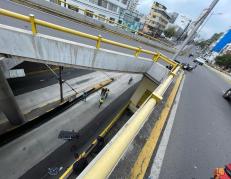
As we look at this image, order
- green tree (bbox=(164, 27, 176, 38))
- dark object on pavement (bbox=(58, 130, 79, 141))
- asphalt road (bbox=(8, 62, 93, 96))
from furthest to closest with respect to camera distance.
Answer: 1. green tree (bbox=(164, 27, 176, 38))
2. asphalt road (bbox=(8, 62, 93, 96))
3. dark object on pavement (bbox=(58, 130, 79, 141))

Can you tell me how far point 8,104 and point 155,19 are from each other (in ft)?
242

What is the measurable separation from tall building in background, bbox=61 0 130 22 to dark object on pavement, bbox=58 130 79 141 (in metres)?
23.8

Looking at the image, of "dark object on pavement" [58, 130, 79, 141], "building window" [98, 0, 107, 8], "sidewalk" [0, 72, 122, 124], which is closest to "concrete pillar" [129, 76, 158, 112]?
"dark object on pavement" [58, 130, 79, 141]

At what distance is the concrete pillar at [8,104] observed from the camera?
244 inches

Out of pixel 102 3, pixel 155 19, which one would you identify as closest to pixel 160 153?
pixel 102 3

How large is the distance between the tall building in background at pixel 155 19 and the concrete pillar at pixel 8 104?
66.7m

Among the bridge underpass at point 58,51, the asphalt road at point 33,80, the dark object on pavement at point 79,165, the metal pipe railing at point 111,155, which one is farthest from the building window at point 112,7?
the metal pipe railing at point 111,155

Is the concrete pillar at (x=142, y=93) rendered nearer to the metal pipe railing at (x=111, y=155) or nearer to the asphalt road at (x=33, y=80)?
the asphalt road at (x=33, y=80)

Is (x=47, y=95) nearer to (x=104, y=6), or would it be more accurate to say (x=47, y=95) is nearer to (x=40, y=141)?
(x=40, y=141)

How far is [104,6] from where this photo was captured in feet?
99.3

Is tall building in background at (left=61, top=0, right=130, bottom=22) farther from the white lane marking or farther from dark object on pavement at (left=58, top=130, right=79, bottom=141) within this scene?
the white lane marking

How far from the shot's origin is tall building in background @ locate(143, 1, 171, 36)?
214ft

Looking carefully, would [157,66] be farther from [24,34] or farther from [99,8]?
[99,8]

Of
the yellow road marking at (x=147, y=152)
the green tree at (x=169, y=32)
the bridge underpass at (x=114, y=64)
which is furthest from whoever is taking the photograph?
the green tree at (x=169, y=32)
